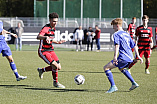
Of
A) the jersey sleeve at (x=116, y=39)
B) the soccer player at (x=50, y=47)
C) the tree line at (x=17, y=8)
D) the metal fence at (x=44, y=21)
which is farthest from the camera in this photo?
the tree line at (x=17, y=8)

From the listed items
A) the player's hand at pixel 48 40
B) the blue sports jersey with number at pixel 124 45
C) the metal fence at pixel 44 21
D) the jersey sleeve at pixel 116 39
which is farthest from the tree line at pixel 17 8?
the jersey sleeve at pixel 116 39

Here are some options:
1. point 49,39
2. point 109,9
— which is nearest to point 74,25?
point 109,9

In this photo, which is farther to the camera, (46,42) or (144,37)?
(144,37)

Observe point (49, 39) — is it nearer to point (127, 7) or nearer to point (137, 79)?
point (137, 79)

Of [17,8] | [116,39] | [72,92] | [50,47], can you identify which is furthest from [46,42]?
[17,8]

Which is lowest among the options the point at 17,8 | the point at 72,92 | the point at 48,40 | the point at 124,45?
the point at 72,92

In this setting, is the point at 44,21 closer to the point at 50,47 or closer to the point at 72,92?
the point at 50,47

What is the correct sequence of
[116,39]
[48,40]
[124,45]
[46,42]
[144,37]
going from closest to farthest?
[116,39], [124,45], [48,40], [46,42], [144,37]

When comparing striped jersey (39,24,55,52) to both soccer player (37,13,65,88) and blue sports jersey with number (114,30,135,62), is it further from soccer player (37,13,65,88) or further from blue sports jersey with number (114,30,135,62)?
blue sports jersey with number (114,30,135,62)

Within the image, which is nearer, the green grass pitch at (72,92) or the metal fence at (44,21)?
the green grass pitch at (72,92)

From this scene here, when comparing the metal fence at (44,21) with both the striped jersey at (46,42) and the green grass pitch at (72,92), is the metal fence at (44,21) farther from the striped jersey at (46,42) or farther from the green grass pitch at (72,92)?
the striped jersey at (46,42)

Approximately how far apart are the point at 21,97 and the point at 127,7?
31.0m

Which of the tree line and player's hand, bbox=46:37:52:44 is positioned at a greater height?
the tree line

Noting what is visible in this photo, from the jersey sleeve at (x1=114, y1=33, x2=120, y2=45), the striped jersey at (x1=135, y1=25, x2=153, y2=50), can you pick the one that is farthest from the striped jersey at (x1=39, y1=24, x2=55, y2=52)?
the striped jersey at (x1=135, y1=25, x2=153, y2=50)
